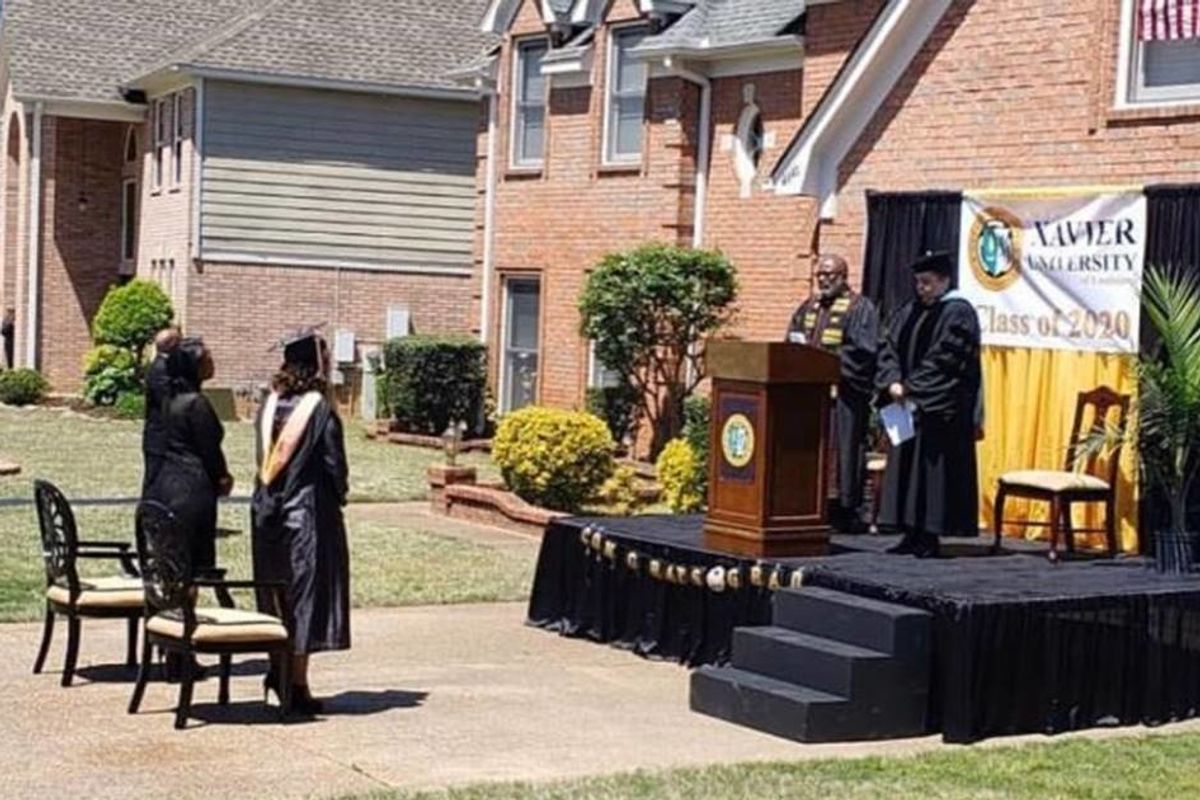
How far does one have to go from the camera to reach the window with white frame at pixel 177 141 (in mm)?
33500

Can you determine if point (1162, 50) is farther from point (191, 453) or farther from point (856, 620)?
point (191, 453)

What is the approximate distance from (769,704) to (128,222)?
29.4m

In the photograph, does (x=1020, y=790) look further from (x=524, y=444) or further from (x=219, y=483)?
(x=524, y=444)

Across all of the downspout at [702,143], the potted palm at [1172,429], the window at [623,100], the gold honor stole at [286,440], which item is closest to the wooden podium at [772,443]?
the potted palm at [1172,429]

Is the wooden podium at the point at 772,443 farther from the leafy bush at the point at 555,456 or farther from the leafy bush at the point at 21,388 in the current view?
the leafy bush at the point at 21,388

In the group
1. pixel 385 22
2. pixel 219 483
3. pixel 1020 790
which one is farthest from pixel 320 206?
pixel 1020 790

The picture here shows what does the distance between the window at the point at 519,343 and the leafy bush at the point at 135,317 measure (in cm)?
753

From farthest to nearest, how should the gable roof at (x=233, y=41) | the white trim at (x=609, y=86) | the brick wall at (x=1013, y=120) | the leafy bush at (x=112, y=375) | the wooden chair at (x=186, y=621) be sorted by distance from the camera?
1. the gable roof at (x=233, y=41)
2. the leafy bush at (x=112, y=375)
3. the white trim at (x=609, y=86)
4. the brick wall at (x=1013, y=120)
5. the wooden chair at (x=186, y=621)

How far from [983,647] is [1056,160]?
5.22 meters

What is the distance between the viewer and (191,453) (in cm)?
1087

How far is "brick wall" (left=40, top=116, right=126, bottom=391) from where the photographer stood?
37281mm

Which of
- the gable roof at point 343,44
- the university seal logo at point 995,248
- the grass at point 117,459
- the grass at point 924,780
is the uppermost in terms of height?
the gable roof at point 343,44

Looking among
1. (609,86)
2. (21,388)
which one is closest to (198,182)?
(21,388)

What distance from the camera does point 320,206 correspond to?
110 ft
